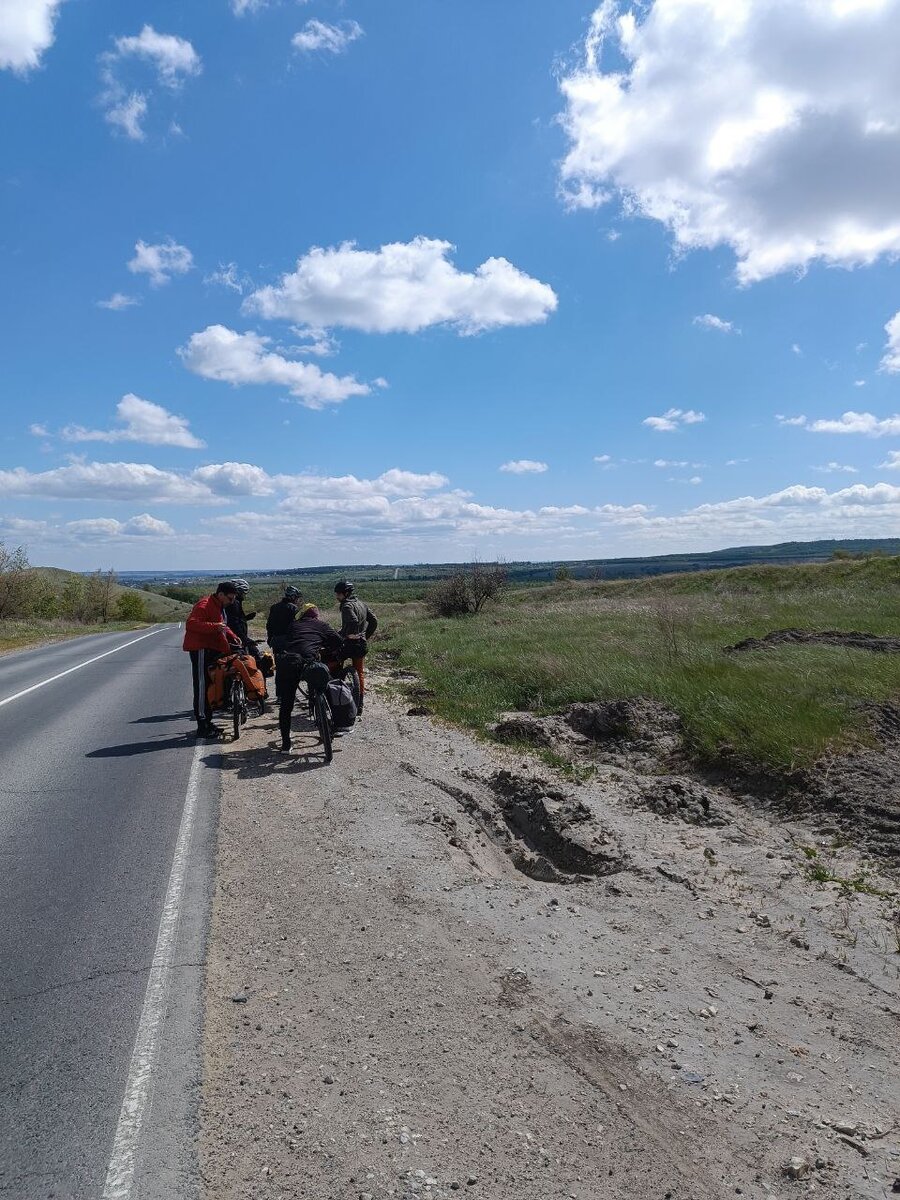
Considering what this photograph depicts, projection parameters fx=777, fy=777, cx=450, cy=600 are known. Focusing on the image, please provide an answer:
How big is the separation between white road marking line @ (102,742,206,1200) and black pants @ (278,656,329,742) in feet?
10.9

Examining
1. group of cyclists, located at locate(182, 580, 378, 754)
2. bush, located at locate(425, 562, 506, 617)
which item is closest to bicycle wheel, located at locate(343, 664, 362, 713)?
group of cyclists, located at locate(182, 580, 378, 754)

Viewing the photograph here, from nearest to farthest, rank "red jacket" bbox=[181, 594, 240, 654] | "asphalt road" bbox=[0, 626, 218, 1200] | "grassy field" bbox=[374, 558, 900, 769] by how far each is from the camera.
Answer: "asphalt road" bbox=[0, 626, 218, 1200], "grassy field" bbox=[374, 558, 900, 769], "red jacket" bbox=[181, 594, 240, 654]

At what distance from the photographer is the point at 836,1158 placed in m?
2.86

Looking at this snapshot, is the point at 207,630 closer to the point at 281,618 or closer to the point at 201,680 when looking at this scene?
the point at 201,680

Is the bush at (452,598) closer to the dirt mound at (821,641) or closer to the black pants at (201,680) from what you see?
the dirt mound at (821,641)

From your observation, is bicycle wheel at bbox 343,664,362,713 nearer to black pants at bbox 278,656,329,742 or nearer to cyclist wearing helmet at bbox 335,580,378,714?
cyclist wearing helmet at bbox 335,580,378,714

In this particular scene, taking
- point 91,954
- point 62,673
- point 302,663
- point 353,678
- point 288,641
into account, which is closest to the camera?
point 91,954

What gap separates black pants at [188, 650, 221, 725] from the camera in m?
10.2

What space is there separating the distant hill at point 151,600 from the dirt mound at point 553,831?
55250 mm

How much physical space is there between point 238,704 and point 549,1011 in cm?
712

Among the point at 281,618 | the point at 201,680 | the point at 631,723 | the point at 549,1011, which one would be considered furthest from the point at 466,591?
the point at 549,1011

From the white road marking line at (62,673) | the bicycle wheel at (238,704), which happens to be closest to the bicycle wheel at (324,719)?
the bicycle wheel at (238,704)

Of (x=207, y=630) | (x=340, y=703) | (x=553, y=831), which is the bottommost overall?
(x=553, y=831)

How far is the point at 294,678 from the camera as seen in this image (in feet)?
29.6
